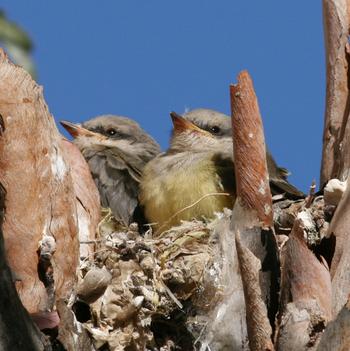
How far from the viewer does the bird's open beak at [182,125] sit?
28.0 ft

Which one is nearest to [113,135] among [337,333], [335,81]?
[335,81]

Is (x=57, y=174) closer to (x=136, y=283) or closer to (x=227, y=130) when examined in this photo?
(x=136, y=283)

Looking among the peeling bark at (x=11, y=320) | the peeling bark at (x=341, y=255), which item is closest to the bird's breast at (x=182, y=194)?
the peeling bark at (x=341, y=255)

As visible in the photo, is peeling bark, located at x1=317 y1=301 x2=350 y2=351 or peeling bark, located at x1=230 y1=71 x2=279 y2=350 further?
peeling bark, located at x1=230 y1=71 x2=279 y2=350

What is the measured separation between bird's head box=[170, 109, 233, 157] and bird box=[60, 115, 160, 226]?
444mm

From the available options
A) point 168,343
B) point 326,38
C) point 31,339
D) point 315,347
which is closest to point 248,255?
point 315,347

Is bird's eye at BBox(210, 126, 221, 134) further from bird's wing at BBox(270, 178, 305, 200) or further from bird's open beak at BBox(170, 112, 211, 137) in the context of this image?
bird's wing at BBox(270, 178, 305, 200)

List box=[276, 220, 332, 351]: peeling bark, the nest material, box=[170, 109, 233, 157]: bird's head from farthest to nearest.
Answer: box=[170, 109, 233, 157]: bird's head
the nest material
box=[276, 220, 332, 351]: peeling bark

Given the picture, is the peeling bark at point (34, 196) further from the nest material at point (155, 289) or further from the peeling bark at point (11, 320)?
the peeling bark at point (11, 320)

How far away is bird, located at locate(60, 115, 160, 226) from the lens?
7.98 meters

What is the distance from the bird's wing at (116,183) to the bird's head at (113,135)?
369 millimetres

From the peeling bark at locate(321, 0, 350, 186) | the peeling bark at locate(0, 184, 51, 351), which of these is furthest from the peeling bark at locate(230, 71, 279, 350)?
the peeling bark at locate(0, 184, 51, 351)

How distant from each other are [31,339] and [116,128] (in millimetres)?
5596

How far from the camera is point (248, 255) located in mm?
4719
